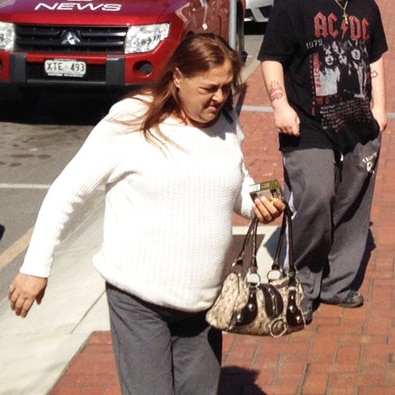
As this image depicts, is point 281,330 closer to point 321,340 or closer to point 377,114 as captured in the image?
point 321,340

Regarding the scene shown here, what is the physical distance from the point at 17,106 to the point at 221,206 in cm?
866

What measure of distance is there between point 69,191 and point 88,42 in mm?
7583

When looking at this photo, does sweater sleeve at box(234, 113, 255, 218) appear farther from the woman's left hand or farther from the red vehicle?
the red vehicle

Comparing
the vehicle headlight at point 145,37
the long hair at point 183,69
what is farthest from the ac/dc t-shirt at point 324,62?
the vehicle headlight at point 145,37

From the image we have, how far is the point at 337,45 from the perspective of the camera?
5699 mm

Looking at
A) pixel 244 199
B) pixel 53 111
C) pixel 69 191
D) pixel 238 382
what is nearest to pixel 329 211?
pixel 238 382

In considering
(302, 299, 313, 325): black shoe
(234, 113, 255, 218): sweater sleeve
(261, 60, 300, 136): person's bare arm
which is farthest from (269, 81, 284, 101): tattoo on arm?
(234, 113, 255, 218): sweater sleeve

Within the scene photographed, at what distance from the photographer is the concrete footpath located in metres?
5.39

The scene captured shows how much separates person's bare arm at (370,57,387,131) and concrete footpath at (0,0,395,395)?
100 centimetres

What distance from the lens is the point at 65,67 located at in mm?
11281

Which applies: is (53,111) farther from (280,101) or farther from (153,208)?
(153,208)

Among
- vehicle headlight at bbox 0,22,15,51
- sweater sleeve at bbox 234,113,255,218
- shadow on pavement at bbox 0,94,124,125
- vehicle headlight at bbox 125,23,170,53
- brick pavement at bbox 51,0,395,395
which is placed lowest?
shadow on pavement at bbox 0,94,124,125

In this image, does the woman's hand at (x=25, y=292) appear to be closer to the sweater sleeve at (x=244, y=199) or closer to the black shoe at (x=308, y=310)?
the sweater sleeve at (x=244, y=199)

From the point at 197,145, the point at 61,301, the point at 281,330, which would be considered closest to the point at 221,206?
the point at 197,145
